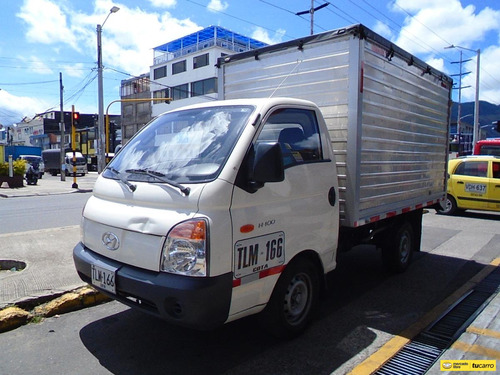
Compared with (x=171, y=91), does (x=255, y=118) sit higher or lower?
lower

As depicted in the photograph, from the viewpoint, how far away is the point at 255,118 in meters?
3.21

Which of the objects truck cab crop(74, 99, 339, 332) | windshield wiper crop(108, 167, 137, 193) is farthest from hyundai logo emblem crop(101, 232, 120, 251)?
windshield wiper crop(108, 167, 137, 193)

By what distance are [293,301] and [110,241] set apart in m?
1.66

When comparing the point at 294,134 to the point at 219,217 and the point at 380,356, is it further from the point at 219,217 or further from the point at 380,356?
the point at 380,356

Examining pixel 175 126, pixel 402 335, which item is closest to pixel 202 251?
pixel 175 126

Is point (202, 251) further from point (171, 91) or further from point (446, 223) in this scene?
point (171, 91)

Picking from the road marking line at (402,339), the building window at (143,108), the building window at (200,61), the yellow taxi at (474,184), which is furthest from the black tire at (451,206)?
the building window at (143,108)

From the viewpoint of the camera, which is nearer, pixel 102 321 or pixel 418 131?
pixel 102 321

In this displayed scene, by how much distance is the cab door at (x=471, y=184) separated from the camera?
35.9ft

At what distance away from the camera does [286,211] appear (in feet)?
10.7

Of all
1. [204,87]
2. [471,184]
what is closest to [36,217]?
[471,184]

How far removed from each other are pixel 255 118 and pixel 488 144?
17775mm

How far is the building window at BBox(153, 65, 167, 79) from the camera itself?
210ft

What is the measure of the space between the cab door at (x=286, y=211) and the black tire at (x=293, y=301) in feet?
0.46
